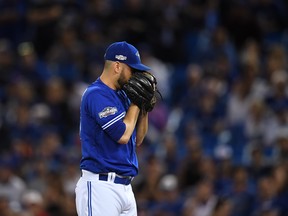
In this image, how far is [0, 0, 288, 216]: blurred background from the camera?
35.1 feet

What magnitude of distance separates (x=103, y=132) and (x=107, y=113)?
0.17 m

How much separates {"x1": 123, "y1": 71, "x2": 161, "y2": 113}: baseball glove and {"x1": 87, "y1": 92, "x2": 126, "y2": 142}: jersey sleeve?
14cm

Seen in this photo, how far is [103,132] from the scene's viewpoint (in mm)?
6062

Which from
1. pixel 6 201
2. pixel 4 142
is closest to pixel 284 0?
pixel 4 142

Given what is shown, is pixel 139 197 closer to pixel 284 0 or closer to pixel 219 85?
pixel 219 85

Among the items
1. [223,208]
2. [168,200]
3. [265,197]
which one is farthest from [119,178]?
[168,200]

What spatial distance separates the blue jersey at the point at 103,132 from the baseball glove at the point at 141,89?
147 mm

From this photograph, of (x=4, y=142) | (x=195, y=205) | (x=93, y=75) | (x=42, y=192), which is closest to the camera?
(x=195, y=205)

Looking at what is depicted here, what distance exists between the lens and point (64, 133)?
1266 centimetres

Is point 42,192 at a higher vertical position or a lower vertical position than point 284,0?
lower

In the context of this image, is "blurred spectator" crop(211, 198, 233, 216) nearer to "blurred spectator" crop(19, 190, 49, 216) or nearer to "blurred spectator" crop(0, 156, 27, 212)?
"blurred spectator" crop(19, 190, 49, 216)

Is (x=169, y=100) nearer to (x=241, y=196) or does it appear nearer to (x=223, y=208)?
(x=241, y=196)

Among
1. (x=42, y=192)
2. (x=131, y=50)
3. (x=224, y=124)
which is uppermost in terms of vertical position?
(x=131, y=50)

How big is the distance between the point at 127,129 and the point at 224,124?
6078 mm
